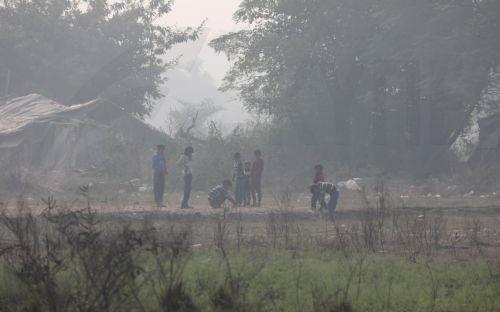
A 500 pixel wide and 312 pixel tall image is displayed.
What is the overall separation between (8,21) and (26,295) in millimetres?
30214

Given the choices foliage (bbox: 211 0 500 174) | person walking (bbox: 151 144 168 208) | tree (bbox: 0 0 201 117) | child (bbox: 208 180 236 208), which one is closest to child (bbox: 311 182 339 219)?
child (bbox: 208 180 236 208)

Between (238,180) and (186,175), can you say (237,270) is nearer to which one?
(186,175)

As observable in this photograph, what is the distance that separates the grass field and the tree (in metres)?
25.6

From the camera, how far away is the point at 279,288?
23.5ft

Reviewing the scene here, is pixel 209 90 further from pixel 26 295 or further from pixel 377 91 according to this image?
pixel 26 295

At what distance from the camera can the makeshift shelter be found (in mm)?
24422

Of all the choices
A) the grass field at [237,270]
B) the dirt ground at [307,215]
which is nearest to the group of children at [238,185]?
the dirt ground at [307,215]

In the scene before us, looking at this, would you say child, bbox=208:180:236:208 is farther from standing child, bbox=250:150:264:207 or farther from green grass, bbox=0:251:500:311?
green grass, bbox=0:251:500:311

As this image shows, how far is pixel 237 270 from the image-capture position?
7664 millimetres

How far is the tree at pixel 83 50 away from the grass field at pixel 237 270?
2560cm

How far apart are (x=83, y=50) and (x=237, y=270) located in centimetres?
2951

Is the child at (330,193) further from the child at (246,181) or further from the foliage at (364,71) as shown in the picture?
the foliage at (364,71)

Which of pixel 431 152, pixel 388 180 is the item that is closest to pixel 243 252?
pixel 388 180

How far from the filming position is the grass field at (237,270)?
6066mm
